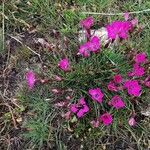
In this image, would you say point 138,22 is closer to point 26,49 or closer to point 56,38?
point 56,38

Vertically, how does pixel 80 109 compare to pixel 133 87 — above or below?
below

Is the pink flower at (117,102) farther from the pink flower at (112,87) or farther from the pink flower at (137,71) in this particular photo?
the pink flower at (137,71)

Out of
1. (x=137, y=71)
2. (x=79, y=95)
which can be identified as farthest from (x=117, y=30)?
(x=79, y=95)

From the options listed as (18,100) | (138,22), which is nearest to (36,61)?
(18,100)

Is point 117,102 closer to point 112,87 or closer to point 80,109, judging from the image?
point 112,87

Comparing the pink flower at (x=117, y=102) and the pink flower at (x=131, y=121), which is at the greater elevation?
the pink flower at (x=117, y=102)

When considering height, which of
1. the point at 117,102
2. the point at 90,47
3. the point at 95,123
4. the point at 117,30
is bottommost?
the point at 95,123

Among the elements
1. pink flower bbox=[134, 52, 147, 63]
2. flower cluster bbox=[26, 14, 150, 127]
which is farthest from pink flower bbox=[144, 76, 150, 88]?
pink flower bbox=[134, 52, 147, 63]

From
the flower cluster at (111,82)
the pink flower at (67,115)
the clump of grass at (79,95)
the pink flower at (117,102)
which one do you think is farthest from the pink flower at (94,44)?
the pink flower at (67,115)
